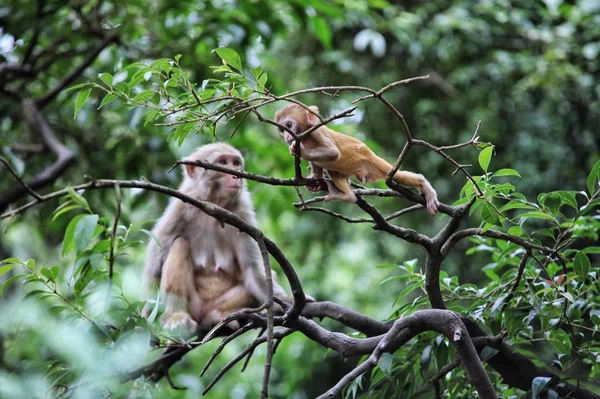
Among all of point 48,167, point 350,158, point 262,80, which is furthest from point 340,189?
point 48,167

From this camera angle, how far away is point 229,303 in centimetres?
415

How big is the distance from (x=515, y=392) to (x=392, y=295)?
18.1ft

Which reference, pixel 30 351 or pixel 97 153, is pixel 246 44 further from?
pixel 30 351

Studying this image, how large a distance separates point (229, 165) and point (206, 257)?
614mm

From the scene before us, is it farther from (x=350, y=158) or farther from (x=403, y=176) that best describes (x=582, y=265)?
(x=350, y=158)

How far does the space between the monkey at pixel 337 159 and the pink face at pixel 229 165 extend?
1108mm

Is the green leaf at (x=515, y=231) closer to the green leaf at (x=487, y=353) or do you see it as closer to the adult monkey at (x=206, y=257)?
the green leaf at (x=487, y=353)

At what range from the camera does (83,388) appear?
66.4 inches

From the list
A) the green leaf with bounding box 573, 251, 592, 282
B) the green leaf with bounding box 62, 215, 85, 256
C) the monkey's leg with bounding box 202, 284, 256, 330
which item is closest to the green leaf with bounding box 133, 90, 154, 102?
the green leaf with bounding box 62, 215, 85, 256

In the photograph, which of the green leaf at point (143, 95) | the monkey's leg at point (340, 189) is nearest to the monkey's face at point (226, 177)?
the monkey's leg at point (340, 189)

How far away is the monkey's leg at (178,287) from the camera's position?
13.0 ft

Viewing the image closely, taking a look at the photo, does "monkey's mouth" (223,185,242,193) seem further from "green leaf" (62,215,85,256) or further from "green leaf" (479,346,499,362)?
"green leaf" (62,215,85,256)

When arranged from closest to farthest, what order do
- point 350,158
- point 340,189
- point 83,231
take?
point 83,231
point 340,189
point 350,158

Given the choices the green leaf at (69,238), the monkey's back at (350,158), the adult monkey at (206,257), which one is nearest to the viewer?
the green leaf at (69,238)
